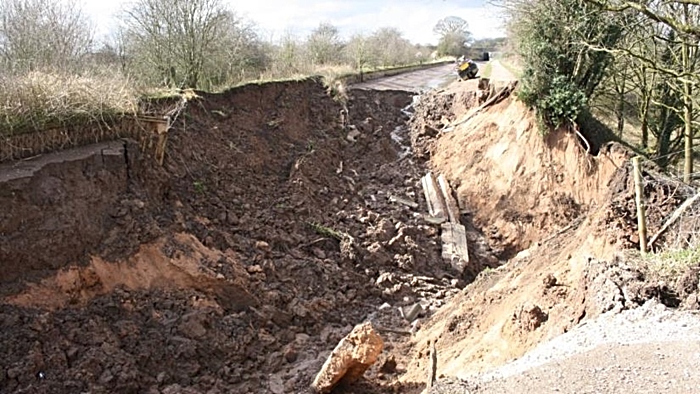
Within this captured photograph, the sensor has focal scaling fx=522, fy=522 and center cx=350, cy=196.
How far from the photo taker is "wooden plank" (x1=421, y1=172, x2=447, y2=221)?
493 inches

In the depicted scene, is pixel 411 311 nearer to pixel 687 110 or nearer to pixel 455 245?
pixel 455 245

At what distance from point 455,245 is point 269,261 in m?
4.47

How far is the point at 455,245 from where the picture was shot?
11.4m

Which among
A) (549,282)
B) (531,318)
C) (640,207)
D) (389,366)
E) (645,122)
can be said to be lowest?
(389,366)

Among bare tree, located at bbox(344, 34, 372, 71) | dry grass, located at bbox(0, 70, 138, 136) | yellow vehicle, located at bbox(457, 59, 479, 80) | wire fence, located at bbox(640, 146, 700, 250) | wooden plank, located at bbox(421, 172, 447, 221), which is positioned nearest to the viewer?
wire fence, located at bbox(640, 146, 700, 250)

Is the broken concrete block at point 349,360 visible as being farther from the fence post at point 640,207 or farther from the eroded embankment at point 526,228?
the fence post at point 640,207

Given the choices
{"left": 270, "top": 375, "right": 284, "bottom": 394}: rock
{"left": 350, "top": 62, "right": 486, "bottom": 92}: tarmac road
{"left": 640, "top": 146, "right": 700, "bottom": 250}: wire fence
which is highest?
{"left": 350, "top": 62, "right": 486, "bottom": 92}: tarmac road

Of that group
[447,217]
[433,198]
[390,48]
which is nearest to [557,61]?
[433,198]

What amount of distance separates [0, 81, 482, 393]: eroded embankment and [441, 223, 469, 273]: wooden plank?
0.27 m

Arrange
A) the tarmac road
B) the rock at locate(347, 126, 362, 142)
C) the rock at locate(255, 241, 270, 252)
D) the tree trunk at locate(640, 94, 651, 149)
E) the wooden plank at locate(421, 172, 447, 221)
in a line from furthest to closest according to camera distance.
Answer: the tarmac road → the rock at locate(347, 126, 362, 142) → the tree trunk at locate(640, 94, 651, 149) → the wooden plank at locate(421, 172, 447, 221) → the rock at locate(255, 241, 270, 252)

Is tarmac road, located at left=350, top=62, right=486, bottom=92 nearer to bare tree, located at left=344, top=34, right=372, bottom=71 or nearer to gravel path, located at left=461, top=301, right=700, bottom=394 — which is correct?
bare tree, located at left=344, top=34, right=372, bottom=71

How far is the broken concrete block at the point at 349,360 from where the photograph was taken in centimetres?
631

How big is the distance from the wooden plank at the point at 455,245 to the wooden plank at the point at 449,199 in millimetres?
395

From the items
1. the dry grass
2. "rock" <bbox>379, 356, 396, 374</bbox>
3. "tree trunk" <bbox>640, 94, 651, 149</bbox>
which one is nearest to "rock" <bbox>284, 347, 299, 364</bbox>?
"rock" <bbox>379, 356, 396, 374</bbox>
